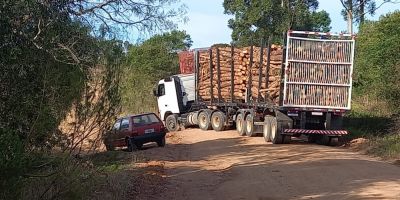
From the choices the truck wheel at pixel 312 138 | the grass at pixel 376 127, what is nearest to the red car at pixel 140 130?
the truck wheel at pixel 312 138

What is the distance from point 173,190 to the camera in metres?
12.1

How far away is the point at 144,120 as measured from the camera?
73.3ft

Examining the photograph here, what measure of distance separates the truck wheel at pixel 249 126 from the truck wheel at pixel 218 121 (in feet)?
10.9

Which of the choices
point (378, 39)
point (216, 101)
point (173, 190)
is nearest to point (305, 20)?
point (378, 39)

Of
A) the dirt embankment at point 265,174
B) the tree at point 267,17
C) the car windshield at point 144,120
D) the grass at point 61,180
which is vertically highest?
the tree at point 267,17

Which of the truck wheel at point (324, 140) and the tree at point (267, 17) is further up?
the tree at point (267, 17)

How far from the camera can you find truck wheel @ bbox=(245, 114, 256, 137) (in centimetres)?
2438

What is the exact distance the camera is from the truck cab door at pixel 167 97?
31.9 meters

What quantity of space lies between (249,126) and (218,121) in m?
4.28

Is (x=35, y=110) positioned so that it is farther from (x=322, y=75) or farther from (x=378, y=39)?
(x=378, y=39)

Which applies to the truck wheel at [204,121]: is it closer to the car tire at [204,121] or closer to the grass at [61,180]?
the car tire at [204,121]

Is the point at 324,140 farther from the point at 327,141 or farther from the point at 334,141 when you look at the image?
the point at 334,141

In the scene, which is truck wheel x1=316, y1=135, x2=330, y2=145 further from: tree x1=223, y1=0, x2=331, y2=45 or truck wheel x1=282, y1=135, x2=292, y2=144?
tree x1=223, y1=0, x2=331, y2=45

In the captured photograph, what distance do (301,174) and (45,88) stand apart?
757 cm
